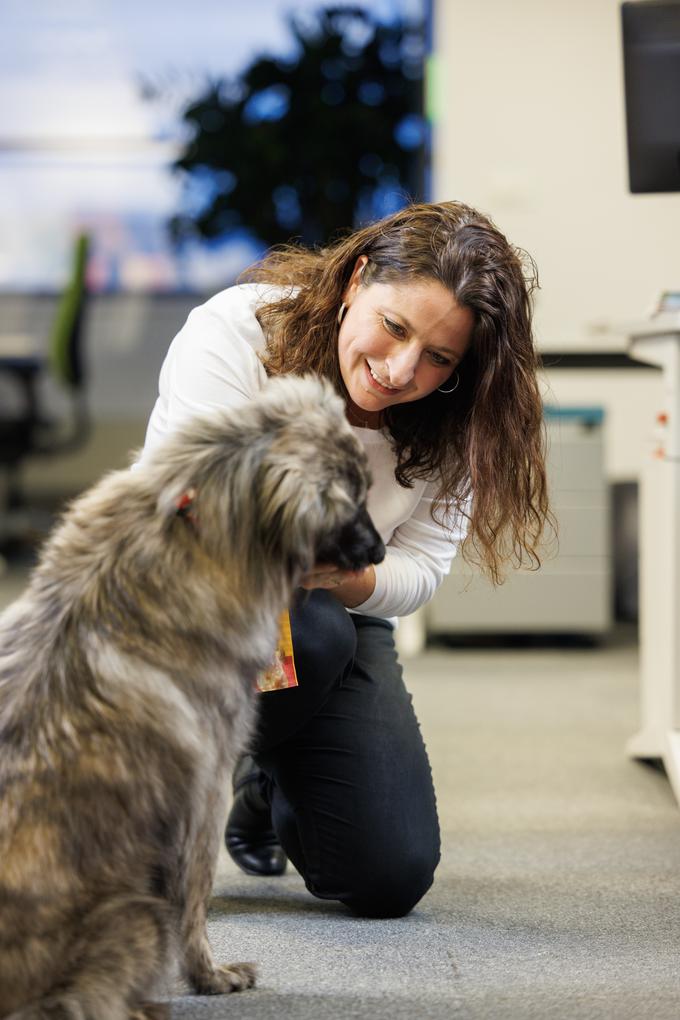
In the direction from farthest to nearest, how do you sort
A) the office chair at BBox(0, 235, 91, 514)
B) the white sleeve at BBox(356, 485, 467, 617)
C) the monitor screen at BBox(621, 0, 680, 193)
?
the office chair at BBox(0, 235, 91, 514) < the monitor screen at BBox(621, 0, 680, 193) < the white sleeve at BBox(356, 485, 467, 617)

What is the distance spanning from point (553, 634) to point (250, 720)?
3.17m

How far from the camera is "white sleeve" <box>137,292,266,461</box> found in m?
1.69

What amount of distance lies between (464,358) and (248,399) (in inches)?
13.0

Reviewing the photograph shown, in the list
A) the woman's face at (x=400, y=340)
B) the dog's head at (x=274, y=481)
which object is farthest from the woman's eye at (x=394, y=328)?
the dog's head at (x=274, y=481)

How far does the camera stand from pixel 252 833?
2.07 metres

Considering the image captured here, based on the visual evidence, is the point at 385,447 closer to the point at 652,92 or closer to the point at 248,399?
A: the point at 248,399

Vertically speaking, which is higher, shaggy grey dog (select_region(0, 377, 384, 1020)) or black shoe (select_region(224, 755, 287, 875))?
shaggy grey dog (select_region(0, 377, 384, 1020))

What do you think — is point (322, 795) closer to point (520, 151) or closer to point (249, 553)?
point (249, 553)

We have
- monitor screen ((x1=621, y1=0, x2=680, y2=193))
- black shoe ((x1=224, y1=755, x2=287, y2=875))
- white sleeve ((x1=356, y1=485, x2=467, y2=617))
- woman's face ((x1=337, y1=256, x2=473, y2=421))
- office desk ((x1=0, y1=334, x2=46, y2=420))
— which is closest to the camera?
woman's face ((x1=337, y1=256, x2=473, y2=421))

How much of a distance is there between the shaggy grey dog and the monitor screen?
5.53 ft

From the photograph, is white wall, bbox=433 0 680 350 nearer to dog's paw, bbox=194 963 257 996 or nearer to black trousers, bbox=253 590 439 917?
black trousers, bbox=253 590 439 917

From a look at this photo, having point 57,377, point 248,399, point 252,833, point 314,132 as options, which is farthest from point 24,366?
point 248,399

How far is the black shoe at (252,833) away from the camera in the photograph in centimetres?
205

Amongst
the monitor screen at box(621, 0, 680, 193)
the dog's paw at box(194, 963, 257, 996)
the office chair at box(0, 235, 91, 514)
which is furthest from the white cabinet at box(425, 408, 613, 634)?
the dog's paw at box(194, 963, 257, 996)
